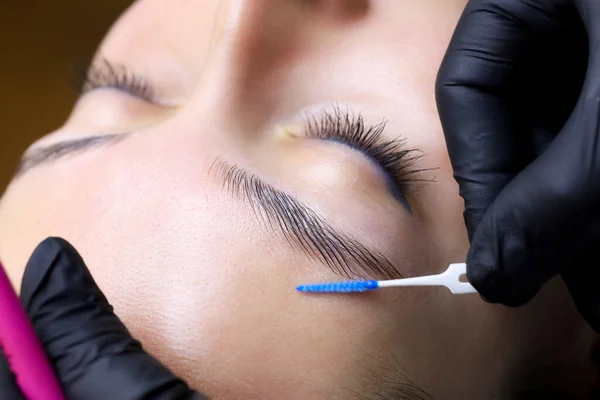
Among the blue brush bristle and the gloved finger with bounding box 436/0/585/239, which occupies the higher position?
the gloved finger with bounding box 436/0/585/239

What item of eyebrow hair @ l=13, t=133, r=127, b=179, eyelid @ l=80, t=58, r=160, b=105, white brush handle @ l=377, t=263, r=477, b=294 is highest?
eyelid @ l=80, t=58, r=160, b=105

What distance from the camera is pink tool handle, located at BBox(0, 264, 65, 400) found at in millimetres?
542

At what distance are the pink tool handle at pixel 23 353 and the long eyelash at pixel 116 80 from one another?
0.47 m

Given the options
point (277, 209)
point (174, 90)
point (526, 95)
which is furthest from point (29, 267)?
point (526, 95)

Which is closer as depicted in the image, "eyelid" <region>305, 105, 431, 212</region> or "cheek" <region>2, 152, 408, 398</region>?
"cheek" <region>2, 152, 408, 398</region>

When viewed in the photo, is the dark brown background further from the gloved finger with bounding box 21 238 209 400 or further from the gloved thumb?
the gloved thumb

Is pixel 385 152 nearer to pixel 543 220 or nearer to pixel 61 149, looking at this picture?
pixel 543 220

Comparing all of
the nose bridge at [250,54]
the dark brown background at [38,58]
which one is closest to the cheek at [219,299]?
the nose bridge at [250,54]

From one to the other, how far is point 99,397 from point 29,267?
17 centimetres

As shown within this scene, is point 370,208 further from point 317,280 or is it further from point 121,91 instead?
point 121,91

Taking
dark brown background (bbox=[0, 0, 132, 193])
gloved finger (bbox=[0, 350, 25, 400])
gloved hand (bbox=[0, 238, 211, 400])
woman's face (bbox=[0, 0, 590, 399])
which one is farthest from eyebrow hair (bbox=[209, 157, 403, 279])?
dark brown background (bbox=[0, 0, 132, 193])

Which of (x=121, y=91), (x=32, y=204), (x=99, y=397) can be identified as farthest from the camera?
(x=121, y=91)

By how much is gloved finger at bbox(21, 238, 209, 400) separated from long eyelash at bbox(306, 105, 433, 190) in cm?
38

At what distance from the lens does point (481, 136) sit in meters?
0.73
